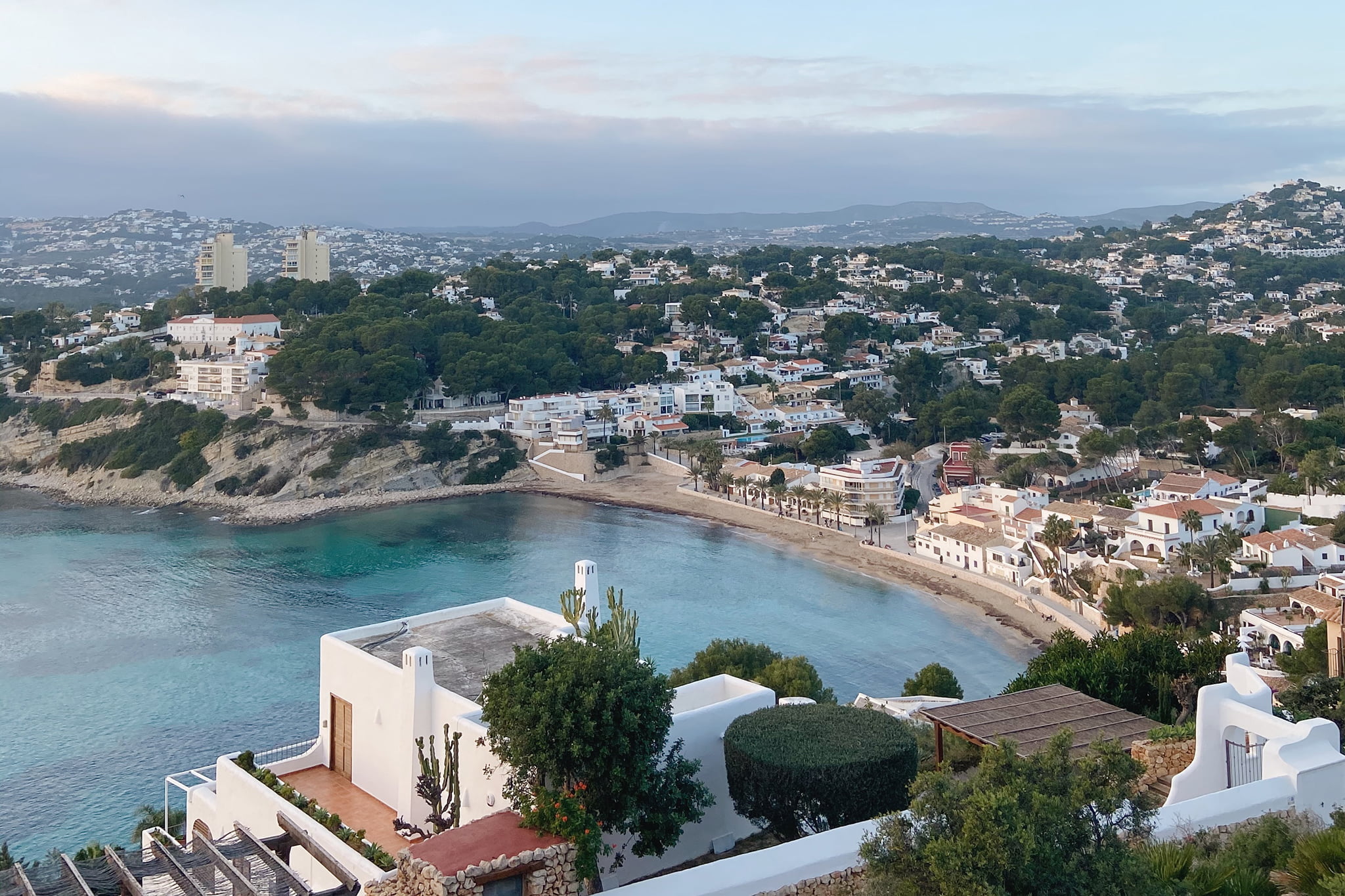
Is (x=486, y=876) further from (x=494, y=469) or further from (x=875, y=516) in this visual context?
(x=494, y=469)

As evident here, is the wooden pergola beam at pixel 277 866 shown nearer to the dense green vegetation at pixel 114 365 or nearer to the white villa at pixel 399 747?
the white villa at pixel 399 747

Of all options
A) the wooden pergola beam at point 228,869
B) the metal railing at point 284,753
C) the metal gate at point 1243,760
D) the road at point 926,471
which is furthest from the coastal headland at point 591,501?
the wooden pergola beam at point 228,869

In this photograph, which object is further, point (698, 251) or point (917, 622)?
point (698, 251)

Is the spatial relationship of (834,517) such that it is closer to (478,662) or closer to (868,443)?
(868,443)

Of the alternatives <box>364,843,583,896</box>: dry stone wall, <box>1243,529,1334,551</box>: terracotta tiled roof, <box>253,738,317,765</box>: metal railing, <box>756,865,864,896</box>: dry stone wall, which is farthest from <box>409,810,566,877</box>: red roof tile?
<box>1243,529,1334,551</box>: terracotta tiled roof

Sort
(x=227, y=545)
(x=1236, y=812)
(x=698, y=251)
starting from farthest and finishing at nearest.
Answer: (x=698, y=251) < (x=227, y=545) < (x=1236, y=812)

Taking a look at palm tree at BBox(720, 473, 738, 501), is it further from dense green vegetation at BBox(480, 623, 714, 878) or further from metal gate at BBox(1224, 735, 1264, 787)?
dense green vegetation at BBox(480, 623, 714, 878)

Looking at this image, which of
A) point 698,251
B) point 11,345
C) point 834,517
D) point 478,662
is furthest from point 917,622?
point 698,251
